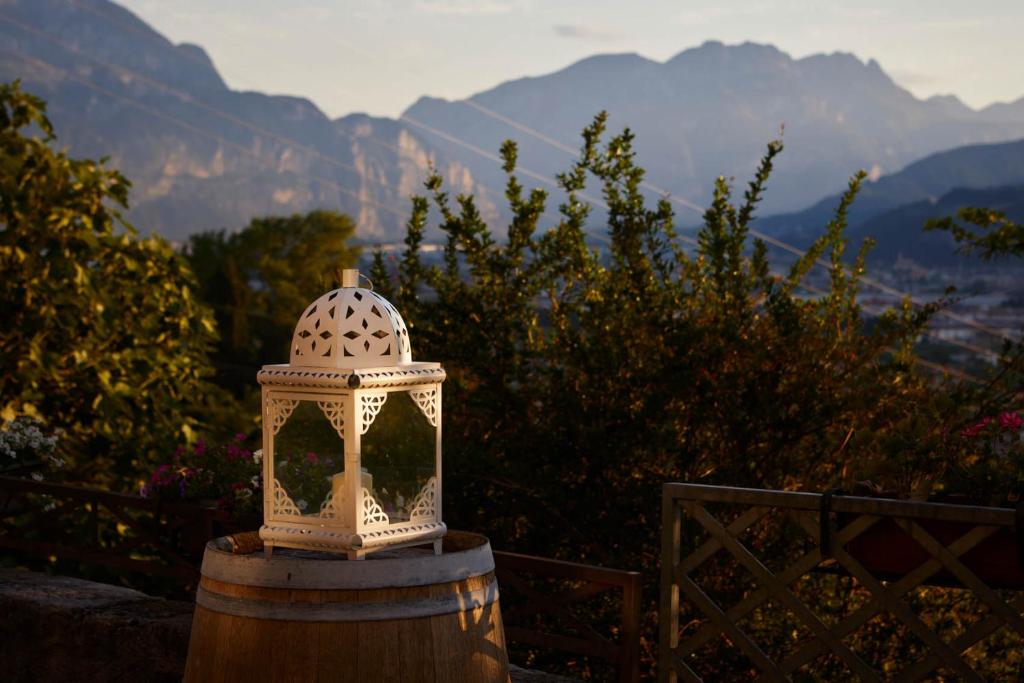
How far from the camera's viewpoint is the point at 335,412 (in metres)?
3.53

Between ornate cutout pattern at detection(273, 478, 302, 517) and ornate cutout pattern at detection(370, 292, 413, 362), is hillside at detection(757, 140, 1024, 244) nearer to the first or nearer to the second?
ornate cutout pattern at detection(370, 292, 413, 362)

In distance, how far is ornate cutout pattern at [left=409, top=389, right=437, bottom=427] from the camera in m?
3.70

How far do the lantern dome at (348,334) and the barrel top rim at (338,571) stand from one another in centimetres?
57

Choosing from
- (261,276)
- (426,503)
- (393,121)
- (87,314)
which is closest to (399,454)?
(426,503)

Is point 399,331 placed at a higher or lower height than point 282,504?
higher

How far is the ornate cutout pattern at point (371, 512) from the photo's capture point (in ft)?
11.7

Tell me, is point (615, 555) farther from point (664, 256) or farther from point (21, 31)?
point (21, 31)

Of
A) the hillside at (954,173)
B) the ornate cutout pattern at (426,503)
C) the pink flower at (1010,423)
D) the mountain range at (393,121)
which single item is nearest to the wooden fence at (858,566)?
the pink flower at (1010,423)

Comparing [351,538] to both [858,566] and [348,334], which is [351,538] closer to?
[348,334]

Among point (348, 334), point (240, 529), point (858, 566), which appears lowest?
point (240, 529)

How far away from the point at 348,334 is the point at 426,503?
596mm

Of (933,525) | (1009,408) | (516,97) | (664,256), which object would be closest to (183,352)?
(664,256)

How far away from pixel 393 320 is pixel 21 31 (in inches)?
6869

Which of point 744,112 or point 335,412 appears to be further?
point 744,112
